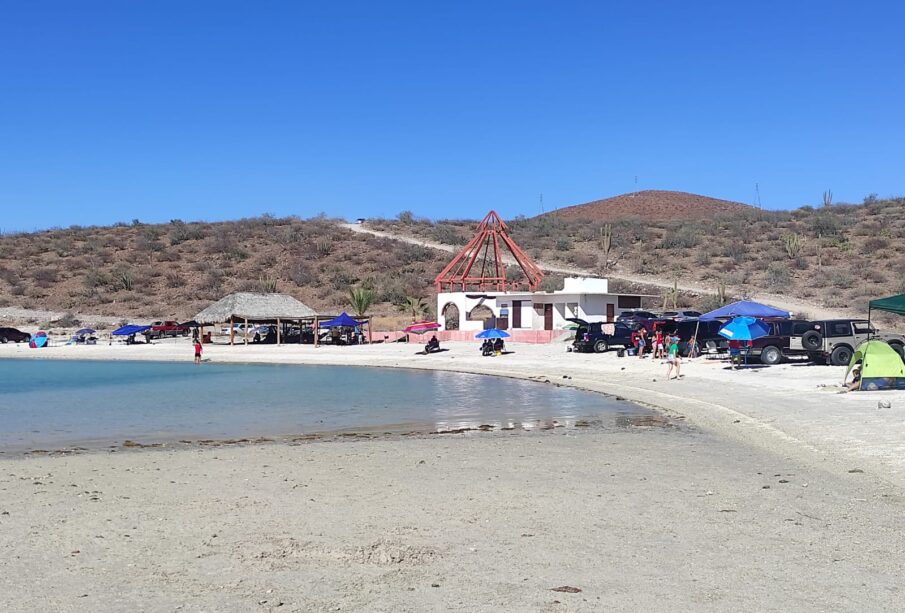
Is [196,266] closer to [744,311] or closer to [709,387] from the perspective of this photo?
[744,311]

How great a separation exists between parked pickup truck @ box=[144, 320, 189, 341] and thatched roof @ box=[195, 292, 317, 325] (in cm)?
410

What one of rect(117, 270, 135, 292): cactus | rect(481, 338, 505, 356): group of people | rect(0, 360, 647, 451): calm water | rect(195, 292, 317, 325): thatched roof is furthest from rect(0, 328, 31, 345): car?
rect(481, 338, 505, 356): group of people

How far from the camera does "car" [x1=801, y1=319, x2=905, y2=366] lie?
82.4ft

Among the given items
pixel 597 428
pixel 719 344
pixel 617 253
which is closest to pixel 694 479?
pixel 597 428

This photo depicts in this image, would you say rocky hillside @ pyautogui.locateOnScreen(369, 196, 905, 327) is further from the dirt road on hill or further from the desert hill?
the desert hill

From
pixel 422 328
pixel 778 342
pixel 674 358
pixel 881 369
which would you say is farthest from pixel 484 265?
pixel 881 369

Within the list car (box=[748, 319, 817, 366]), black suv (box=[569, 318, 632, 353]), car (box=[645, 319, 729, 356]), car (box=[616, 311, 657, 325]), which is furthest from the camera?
car (box=[616, 311, 657, 325])

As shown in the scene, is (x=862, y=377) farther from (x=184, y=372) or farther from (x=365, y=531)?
(x=184, y=372)

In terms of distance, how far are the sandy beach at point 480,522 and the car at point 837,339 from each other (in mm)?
9663

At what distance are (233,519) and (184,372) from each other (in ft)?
92.5

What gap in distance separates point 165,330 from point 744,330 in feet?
123

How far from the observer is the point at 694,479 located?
10992mm

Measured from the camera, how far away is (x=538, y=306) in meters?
A: 43.6

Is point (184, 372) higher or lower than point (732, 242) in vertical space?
lower
